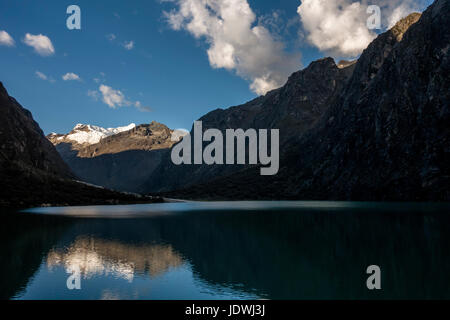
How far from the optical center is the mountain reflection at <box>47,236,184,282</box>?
31025 millimetres

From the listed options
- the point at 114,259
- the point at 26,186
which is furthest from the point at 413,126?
the point at 26,186

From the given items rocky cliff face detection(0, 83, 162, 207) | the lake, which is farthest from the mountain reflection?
rocky cliff face detection(0, 83, 162, 207)

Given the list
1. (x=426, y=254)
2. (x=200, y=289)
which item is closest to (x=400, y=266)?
(x=426, y=254)

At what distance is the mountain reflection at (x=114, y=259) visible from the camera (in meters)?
31.0

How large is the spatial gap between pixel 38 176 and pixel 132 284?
17159 centimetres

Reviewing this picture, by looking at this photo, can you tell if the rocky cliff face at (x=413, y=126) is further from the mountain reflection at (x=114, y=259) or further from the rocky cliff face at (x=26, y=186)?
the mountain reflection at (x=114, y=259)

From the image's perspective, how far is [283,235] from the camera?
5228cm

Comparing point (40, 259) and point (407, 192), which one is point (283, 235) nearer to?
point (40, 259)

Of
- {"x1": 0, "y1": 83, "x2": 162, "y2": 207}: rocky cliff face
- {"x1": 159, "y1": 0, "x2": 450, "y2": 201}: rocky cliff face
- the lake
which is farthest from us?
{"x1": 159, "y1": 0, "x2": 450, "y2": 201}: rocky cliff face

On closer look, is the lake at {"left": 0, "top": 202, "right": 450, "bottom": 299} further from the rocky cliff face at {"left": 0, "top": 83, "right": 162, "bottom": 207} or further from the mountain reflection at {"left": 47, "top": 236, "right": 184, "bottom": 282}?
the rocky cliff face at {"left": 0, "top": 83, "right": 162, "bottom": 207}

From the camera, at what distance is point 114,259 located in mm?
36094

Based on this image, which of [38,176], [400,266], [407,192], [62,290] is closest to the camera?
[62,290]

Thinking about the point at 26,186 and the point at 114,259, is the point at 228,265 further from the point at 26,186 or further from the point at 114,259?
the point at 26,186

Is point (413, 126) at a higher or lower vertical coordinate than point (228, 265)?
higher
